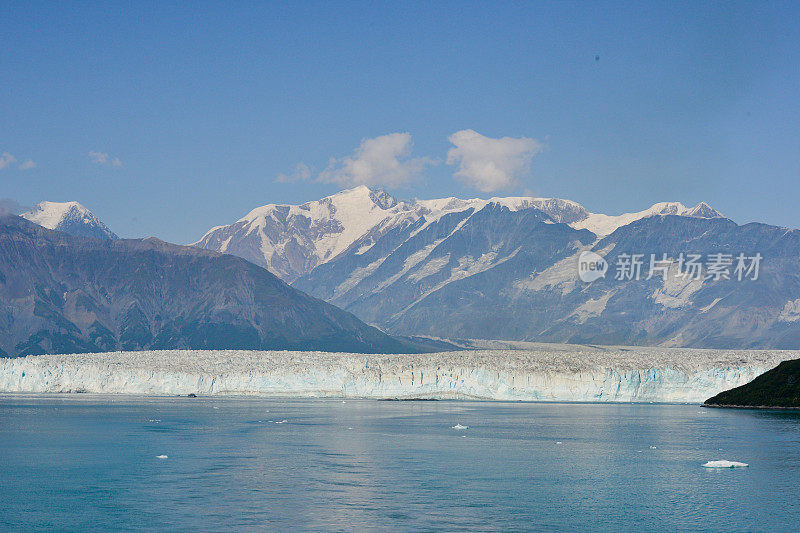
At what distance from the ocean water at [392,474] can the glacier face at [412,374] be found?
29519 millimetres

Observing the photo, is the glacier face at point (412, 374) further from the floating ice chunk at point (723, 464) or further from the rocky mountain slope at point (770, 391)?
the floating ice chunk at point (723, 464)

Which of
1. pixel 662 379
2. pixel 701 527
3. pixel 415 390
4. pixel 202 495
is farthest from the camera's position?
pixel 415 390

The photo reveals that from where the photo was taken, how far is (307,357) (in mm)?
130500

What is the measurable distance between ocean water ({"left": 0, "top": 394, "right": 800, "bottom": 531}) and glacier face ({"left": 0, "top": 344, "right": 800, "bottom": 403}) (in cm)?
2952

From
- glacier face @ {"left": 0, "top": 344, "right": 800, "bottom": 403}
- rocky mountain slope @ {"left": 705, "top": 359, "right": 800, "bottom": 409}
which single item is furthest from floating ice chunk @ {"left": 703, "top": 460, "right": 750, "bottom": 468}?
glacier face @ {"left": 0, "top": 344, "right": 800, "bottom": 403}

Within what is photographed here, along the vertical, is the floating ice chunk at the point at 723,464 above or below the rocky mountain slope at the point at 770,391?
below

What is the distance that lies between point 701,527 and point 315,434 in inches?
1515

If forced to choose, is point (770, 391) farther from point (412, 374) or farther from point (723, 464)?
point (723, 464)

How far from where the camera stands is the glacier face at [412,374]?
113m

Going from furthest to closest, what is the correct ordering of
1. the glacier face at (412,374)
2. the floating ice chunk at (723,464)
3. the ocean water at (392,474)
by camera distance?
1. the glacier face at (412,374)
2. the floating ice chunk at (723,464)
3. the ocean water at (392,474)

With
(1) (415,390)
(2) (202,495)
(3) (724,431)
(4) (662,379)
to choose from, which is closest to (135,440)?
(2) (202,495)

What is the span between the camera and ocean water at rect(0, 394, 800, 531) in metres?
34.3

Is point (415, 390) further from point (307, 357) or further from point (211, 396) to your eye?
point (211, 396)

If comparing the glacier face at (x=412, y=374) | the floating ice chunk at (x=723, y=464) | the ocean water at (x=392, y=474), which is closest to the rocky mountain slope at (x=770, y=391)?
the glacier face at (x=412, y=374)
